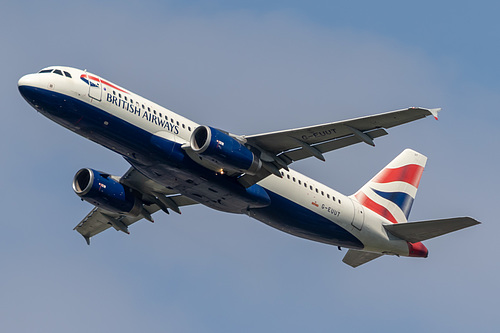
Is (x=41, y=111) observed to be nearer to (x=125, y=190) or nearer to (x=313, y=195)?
(x=125, y=190)

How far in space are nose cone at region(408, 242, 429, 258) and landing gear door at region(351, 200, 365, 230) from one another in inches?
131

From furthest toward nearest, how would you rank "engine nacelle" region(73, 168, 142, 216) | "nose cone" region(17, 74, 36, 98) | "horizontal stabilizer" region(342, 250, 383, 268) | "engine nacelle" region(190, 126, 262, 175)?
"horizontal stabilizer" region(342, 250, 383, 268)
"engine nacelle" region(73, 168, 142, 216)
"engine nacelle" region(190, 126, 262, 175)
"nose cone" region(17, 74, 36, 98)

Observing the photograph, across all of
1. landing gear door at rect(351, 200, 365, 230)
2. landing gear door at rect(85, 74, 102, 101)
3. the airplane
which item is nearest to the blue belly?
the airplane

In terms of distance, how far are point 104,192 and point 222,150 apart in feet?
31.3

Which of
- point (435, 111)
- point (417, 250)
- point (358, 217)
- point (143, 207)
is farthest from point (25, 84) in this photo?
point (417, 250)

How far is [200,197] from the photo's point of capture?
144 feet

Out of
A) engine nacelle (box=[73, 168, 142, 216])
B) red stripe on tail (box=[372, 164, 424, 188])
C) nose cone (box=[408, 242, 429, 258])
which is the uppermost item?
red stripe on tail (box=[372, 164, 424, 188])

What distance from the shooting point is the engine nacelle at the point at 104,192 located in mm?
46469

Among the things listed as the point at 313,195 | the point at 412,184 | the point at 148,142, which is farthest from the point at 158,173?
the point at 412,184

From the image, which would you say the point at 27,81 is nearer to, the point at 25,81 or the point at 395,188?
the point at 25,81

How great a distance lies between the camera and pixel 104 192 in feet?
153

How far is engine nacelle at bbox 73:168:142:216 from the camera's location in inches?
1829

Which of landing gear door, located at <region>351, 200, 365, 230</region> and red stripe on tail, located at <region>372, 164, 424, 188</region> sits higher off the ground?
red stripe on tail, located at <region>372, 164, 424, 188</region>

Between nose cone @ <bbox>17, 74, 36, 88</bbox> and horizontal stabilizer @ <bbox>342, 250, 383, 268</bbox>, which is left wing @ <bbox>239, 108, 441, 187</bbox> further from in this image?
nose cone @ <bbox>17, 74, 36, 88</bbox>
